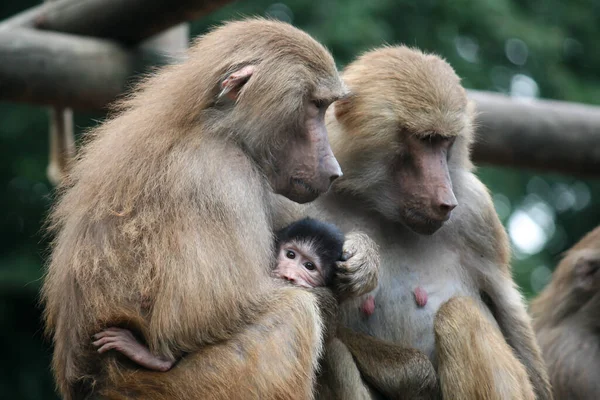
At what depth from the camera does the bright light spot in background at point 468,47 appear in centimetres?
1135

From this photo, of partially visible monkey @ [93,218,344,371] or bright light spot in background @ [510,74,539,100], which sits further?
bright light spot in background @ [510,74,539,100]

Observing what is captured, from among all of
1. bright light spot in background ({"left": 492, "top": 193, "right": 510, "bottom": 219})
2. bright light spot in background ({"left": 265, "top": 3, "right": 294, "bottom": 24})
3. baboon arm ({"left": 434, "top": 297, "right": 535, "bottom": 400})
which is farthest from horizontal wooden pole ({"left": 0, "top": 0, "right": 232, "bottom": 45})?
bright light spot in background ({"left": 492, "top": 193, "right": 510, "bottom": 219})

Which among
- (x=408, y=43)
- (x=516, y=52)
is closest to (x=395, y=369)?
(x=408, y=43)

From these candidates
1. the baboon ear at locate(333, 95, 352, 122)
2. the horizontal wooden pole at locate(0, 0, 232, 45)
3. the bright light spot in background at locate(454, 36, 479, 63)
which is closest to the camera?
the baboon ear at locate(333, 95, 352, 122)

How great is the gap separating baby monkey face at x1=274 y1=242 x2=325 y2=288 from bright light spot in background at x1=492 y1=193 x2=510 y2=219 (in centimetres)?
820

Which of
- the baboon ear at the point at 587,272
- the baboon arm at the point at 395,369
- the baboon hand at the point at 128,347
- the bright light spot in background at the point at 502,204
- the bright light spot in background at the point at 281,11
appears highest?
the baboon hand at the point at 128,347

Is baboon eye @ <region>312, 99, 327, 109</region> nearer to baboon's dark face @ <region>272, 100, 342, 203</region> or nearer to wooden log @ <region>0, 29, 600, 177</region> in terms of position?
baboon's dark face @ <region>272, 100, 342, 203</region>

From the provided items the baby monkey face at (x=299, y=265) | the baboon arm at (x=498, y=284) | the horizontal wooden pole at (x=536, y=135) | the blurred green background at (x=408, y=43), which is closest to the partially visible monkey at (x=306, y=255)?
the baby monkey face at (x=299, y=265)

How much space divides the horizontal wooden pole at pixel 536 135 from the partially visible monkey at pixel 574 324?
37.0 inches

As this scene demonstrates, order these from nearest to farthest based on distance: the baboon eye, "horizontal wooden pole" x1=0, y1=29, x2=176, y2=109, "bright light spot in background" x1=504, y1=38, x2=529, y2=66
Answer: the baboon eye
"horizontal wooden pole" x1=0, y1=29, x2=176, y2=109
"bright light spot in background" x1=504, y1=38, x2=529, y2=66

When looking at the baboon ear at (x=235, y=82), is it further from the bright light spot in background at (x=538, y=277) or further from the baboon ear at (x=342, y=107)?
the bright light spot in background at (x=538, y=277)

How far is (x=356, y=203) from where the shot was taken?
4.17 m

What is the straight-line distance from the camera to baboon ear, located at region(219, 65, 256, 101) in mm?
3543

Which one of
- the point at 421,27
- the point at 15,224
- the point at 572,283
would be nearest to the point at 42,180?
the point at 15,224
